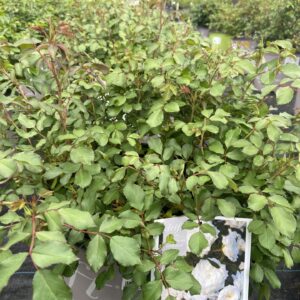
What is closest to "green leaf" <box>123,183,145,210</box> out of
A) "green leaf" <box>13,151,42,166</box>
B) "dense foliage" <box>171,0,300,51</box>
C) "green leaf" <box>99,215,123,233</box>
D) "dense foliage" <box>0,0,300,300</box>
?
"dense foliage" <box>0,0,300,300</box>

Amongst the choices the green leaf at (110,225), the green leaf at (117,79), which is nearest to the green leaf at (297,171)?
the green leaf at (110,225)

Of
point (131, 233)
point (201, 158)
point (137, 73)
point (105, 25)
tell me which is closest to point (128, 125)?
point (137, 73)

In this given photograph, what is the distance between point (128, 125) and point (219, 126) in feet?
0.98

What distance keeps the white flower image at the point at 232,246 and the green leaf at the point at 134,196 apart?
256 millimetres

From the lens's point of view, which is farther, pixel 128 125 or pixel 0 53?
pixel 0 53

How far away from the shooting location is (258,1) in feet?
19.0

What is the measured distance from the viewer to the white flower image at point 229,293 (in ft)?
3.32

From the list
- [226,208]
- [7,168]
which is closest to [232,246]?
[226,208]

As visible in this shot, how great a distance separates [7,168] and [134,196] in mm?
307

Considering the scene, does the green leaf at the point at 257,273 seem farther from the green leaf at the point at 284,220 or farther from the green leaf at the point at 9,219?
the green leaf at the point at 9,219

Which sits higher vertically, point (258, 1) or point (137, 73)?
point (137, 73)

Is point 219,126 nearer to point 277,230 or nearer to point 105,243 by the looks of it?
point 277,230

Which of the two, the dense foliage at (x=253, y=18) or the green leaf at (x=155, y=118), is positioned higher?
the green leaf at (x=155, y=118)

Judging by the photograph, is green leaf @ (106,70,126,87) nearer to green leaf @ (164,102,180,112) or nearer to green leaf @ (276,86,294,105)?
green leaf @ (164,102,180,112)
